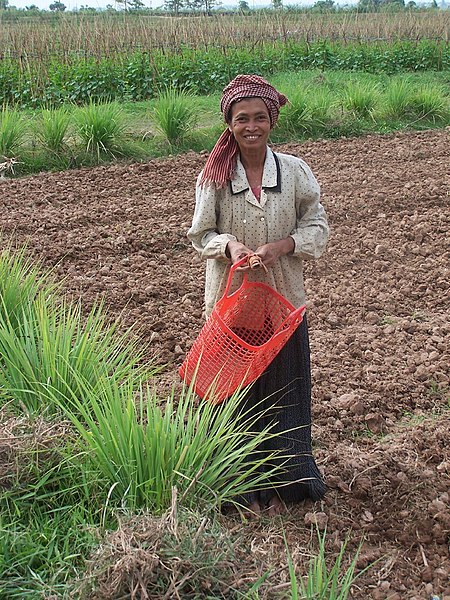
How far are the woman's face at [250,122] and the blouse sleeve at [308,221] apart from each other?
19 cm

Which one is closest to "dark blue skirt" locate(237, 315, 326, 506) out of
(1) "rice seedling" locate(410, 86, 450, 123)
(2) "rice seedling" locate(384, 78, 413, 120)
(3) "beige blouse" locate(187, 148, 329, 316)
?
(3) "beige blouse" locate(187, 148, 329, 316)

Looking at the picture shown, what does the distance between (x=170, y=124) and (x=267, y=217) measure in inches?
215

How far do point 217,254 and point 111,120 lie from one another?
17.2 feet

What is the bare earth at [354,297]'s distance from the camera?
2758 mm

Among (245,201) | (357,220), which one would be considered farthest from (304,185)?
(357,220)

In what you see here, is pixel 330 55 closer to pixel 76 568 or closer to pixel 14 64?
pixel 14 64

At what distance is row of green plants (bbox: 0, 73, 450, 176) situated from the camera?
737 cm

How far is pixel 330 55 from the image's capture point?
44.2 ft

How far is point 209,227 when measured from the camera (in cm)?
259

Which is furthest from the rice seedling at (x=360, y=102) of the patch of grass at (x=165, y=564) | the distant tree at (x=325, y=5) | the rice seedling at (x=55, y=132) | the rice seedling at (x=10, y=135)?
the distant tree at (x=325, y=5)

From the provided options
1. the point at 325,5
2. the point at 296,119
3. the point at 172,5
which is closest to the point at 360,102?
the point at 296,119

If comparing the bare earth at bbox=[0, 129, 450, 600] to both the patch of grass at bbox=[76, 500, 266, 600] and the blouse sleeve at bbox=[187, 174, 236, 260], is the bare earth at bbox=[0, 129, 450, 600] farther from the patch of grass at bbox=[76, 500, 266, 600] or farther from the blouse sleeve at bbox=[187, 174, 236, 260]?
the blouse sleeve at bbox=[187, 174, 236, 260]

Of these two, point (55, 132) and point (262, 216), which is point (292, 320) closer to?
point (262, 216)

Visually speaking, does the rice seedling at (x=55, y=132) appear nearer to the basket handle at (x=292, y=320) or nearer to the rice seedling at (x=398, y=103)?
the rice seedling at (x=398, y=103)
